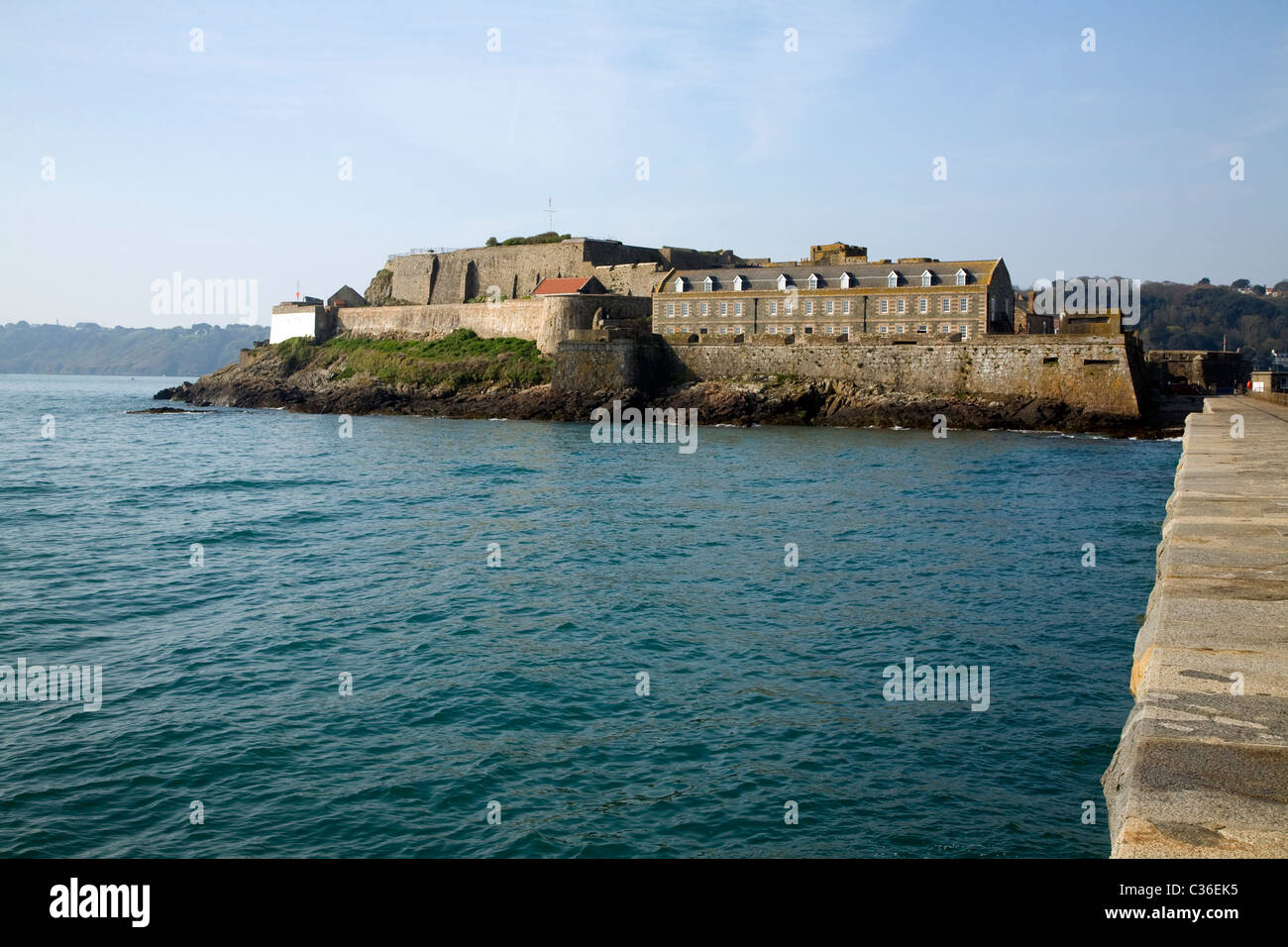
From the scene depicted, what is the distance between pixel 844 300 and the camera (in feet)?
187

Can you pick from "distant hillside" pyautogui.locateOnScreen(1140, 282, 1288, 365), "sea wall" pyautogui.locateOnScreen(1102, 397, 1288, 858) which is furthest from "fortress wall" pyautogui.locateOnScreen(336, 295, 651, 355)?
"distant hillside" pyautogui.locateOnScreen(1140, 282, 1288, 365)

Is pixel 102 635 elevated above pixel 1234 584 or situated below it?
below

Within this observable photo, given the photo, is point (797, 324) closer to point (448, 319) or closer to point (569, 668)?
point (448, 319)

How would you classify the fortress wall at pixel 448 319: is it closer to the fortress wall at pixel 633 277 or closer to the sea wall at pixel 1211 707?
the fortress wall at pixel 633 277

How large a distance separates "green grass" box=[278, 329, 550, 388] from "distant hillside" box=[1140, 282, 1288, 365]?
137 meters

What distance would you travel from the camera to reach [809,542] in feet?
68.4

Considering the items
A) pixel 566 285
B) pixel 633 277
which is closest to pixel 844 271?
pixel 633 277

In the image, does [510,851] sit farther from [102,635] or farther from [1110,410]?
[1110,410]

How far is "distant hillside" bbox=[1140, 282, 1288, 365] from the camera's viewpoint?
174 meters

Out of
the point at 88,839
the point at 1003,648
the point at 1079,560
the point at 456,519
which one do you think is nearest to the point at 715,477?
the point at 456,519

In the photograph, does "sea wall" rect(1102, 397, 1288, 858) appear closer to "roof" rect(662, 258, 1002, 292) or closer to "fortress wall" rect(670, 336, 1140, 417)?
"fortress wall" rect(670, 336, 1140, 417)

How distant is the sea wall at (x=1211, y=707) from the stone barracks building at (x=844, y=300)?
141 feet

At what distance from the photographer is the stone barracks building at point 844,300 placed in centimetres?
5344

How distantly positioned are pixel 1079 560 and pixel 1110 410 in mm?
31797
